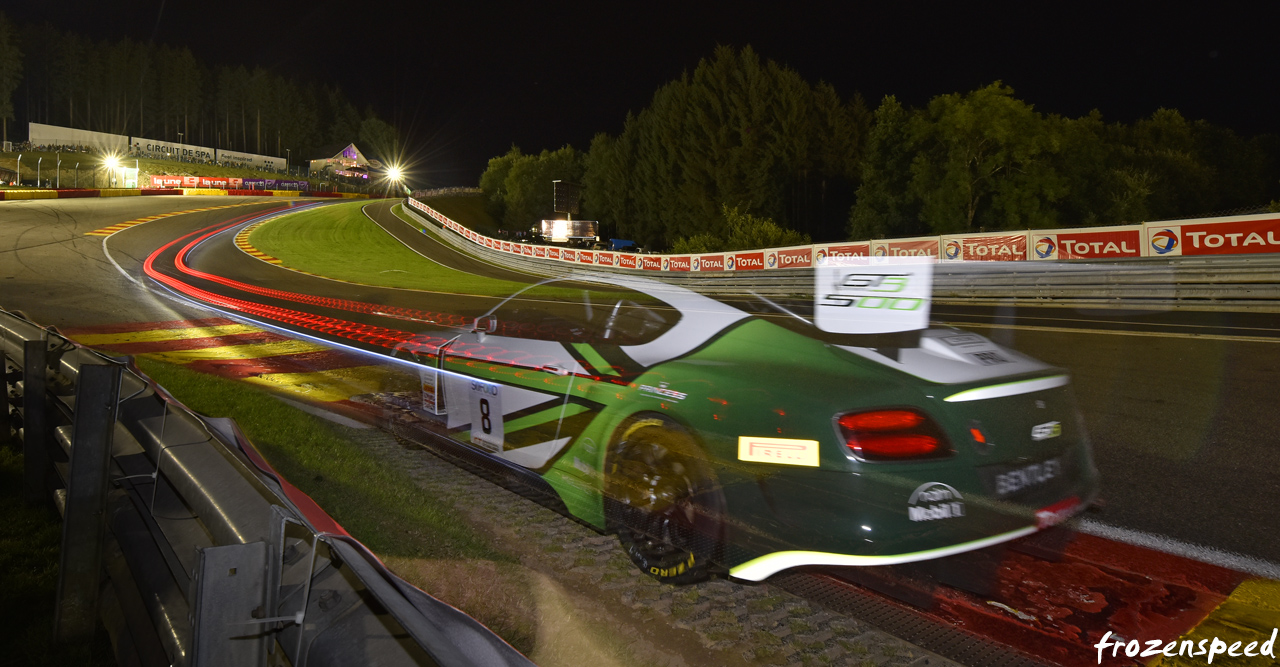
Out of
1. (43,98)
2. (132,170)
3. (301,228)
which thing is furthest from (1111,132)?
(43,98)

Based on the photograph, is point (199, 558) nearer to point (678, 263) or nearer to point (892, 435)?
point (892, 435)

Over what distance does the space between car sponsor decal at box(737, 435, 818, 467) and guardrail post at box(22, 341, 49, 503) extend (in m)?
3.45

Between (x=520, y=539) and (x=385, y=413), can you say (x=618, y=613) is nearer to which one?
(x=520, y=539)

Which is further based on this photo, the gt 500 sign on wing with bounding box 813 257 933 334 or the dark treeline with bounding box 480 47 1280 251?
the dark treeline with bounding box 480 47 1280 251

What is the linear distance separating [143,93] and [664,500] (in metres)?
136

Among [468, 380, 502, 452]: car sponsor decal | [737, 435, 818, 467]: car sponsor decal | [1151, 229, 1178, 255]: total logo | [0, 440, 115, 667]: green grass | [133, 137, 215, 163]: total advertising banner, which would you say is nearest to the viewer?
[0, 440, 115, 667]: green grass

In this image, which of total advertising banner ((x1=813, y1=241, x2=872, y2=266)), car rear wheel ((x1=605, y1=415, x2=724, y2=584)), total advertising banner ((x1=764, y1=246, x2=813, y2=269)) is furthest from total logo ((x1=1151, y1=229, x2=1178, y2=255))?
car rear wheel ((x1=605, y1=415, x2=724, y2=584))

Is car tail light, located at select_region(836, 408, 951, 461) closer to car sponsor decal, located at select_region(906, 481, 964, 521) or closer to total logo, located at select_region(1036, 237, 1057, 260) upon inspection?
car sponsor decal, located at select_region(906, 481, 964, 521)

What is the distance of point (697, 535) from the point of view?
3.50 metres

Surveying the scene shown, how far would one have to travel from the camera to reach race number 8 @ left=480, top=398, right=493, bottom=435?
15.3 ft

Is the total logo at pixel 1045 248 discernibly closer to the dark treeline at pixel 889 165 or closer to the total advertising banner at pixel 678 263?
the total advertising banner at pixel 678 263

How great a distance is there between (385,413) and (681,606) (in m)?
4.37

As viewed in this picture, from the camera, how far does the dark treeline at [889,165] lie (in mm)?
47344

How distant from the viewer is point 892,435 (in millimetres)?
3178
